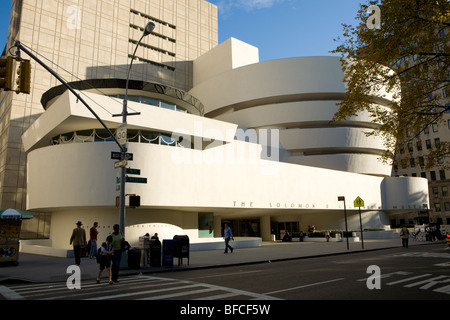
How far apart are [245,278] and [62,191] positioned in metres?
19.4

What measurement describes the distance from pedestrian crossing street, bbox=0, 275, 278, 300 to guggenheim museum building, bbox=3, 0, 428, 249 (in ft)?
14.6

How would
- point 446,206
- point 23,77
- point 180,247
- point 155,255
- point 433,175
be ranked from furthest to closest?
1. point 433,175
2. point 446,206
3. point 180,247
4. point 155,255
5. point 23,77

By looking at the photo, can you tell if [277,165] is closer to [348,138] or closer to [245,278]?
[348,138]

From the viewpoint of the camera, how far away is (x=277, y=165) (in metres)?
34.7

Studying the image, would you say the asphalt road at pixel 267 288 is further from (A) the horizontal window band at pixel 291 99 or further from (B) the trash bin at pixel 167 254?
(A) the horizontal window band at pixel 291 99

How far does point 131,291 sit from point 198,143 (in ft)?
70.7

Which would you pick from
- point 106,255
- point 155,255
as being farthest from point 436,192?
point 106,255

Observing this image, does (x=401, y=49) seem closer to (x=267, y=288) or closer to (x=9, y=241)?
(x=267, y=288)

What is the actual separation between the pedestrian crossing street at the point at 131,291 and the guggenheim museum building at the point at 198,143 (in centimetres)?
446

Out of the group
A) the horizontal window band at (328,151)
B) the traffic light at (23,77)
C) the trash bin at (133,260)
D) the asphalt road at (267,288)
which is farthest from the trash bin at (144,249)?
the horizontal window band at (328,151)

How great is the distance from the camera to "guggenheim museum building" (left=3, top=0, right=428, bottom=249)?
25.4m

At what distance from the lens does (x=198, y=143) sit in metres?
29.9

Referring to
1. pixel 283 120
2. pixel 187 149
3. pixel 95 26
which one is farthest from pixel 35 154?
pixel 283 120

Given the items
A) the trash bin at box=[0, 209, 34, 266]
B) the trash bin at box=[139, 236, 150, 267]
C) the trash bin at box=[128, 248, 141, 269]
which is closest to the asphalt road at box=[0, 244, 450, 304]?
the trash bin at box=[128, 248, 141, 269]
